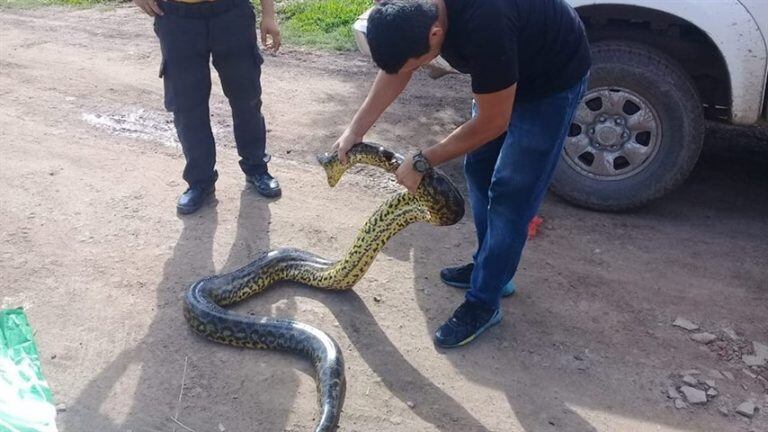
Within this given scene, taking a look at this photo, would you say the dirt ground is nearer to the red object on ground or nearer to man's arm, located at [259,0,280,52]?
the red object on ground

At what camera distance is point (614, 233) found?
208 inches

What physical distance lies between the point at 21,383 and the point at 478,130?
2.56 meters

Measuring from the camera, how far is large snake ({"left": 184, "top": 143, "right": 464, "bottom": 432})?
150 inches

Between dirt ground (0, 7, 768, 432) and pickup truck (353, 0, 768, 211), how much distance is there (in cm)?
31

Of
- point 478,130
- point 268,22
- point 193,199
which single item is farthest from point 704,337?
point 268,22

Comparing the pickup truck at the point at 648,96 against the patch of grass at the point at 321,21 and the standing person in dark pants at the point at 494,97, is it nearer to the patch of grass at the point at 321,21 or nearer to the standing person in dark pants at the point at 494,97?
the standing person in dark pants at the point at 494,97

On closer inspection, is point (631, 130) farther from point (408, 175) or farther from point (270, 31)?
point (270, 31)

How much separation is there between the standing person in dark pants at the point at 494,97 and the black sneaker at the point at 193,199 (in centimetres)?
185

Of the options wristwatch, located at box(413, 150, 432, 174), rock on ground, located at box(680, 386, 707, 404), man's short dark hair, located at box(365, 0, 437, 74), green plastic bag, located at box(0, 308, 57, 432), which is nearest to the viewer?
man's short dark hair, located at box(365, 0, 437, 74)

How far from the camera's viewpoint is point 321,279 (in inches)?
183

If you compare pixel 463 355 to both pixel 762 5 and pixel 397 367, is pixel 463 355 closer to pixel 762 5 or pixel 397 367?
pixel 397 367

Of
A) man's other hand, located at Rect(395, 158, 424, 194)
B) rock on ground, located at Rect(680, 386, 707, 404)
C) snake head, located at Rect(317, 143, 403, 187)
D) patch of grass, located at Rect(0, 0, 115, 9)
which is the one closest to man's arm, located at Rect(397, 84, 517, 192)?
man's other hand, located at Rect(395, 158, 424, 194)

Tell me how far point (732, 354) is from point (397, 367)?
182 centimetres

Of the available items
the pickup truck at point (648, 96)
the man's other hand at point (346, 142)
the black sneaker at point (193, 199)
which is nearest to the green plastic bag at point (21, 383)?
the black sneaker at point (193, 199)
